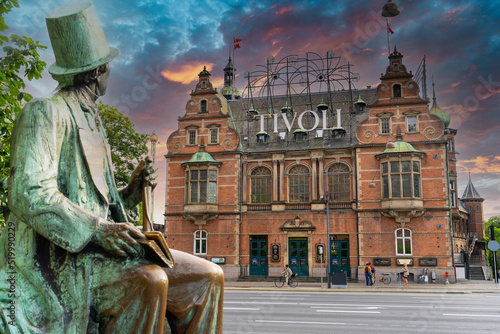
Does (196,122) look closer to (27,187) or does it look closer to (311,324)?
(311,324)

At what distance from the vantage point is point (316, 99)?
37250mm

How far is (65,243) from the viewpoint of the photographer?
197 cm

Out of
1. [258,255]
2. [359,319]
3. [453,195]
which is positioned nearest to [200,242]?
[258,255]

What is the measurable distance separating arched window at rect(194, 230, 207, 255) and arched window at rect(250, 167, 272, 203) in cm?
443

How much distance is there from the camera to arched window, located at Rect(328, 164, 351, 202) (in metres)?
32.0

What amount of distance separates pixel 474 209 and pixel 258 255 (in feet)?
149

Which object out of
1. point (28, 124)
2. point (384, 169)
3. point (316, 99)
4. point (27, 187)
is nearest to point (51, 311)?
point (27, 187)

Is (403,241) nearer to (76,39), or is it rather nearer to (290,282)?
(290,282)

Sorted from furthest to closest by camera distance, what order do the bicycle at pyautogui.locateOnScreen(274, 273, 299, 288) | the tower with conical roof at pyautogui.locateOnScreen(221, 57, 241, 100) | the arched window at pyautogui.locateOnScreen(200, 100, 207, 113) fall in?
the tower with conical roof at pyautogui.locateOnScreen(221, 57, 241, 100)
the arched window at pyautogui.locateOnScreen(200, 100, 207, 113)
the bicycle at pyautogui.locateOnScreen(274, 273, 299, 288)

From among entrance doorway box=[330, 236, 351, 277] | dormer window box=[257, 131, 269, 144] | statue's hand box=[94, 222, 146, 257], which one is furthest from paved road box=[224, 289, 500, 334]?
dormer window box=[257, 131, 269, 144]

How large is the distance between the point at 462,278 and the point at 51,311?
34.2 m

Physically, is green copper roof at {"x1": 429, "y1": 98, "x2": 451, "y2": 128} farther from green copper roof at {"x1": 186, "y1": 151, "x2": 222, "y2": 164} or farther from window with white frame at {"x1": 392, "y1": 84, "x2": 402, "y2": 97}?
green copper roof at {"x1": 186, "y1": 151, "x2": 222, "y2": 164}

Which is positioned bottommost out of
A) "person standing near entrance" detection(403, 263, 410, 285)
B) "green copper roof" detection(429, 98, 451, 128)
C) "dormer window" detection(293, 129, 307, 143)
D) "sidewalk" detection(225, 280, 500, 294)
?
"sidewalk" detection(225, 280, 500, 294)

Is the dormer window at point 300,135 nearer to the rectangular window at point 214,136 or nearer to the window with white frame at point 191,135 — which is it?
the rectangular window at point 214,136
